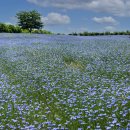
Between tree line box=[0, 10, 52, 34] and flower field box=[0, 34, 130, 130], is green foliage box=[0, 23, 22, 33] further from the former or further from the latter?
flower field box=[0, 34, 130, 130]

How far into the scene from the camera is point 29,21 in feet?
230

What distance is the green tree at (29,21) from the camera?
70.1 m

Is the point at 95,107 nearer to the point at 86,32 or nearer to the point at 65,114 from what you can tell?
the point at 65,114

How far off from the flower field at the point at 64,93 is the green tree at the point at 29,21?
172ft

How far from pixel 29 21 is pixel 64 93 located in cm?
6126

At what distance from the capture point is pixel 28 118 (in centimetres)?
796

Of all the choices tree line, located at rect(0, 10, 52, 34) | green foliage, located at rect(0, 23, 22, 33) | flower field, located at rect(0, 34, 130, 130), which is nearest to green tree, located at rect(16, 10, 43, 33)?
tree line, located at rect(0, 10, 52, 34)

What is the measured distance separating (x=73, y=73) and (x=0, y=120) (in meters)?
4.59

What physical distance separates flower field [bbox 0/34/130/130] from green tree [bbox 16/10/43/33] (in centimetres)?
5251

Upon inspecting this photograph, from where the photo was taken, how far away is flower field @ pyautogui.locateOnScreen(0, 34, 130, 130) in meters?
7.30

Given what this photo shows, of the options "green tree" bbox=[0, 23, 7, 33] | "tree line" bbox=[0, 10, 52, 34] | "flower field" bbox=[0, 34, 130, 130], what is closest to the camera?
"flower field" bbox=[0, 34, 130, 130]

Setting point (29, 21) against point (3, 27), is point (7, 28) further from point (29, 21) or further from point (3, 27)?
point (29, 21)

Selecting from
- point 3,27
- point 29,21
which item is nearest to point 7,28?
point 3,27

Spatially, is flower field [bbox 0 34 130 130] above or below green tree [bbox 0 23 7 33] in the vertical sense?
below
